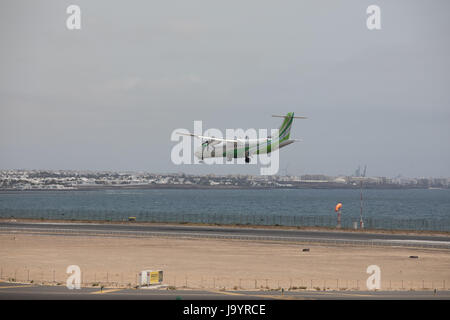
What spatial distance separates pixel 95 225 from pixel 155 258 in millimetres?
57118

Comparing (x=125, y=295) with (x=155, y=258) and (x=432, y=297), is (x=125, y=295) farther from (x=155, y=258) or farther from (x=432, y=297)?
(x=155, y=258)

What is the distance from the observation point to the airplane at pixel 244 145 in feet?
298

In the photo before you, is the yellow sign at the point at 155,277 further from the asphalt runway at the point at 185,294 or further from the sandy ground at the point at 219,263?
the asphalt runway at the point at 185,294

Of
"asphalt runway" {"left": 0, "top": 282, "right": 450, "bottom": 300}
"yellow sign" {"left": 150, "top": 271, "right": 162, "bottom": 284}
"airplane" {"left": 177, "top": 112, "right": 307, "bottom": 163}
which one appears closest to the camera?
"asphalt runway" {"left": 0, "top": 282, "right": 450, "bottom": 300}

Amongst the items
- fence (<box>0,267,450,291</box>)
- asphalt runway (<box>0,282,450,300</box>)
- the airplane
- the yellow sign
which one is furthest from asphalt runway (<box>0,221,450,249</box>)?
the yellow sign

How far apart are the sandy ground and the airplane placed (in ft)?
51.0

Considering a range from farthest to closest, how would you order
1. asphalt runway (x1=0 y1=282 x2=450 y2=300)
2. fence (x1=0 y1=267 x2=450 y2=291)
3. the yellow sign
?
fence (x1=0 y1=267 x2=450 y2=291) < the yellow sign < asphalt runway (x1=0 y1=282 x2=450 y2=300)

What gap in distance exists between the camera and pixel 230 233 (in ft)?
408

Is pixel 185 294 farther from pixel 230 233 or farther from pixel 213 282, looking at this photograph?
pixel 230 233

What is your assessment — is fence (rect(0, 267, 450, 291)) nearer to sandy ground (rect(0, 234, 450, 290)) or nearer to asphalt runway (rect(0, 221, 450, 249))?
sandy ground (rect(0, 234, 450, 290))

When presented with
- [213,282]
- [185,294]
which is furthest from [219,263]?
[185,294]

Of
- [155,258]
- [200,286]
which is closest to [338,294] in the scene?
[200,286]

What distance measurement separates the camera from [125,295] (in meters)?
54.3

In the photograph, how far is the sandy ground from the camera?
2680 inches
